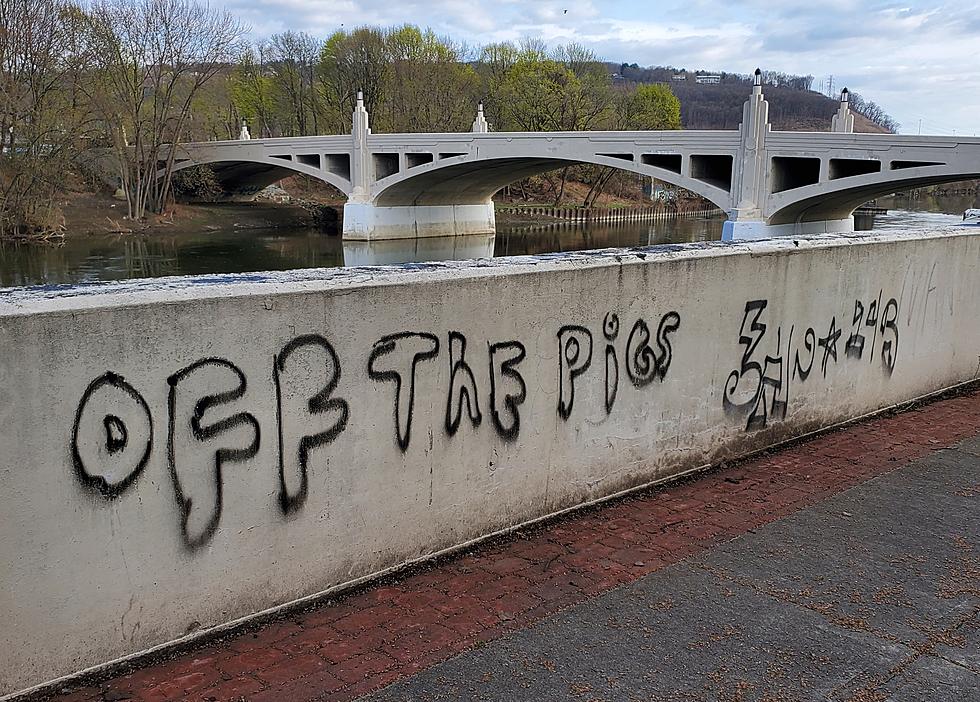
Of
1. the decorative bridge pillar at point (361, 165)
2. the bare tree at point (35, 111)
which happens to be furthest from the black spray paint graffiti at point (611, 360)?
the decorative bridge pillar at point (361, 165)

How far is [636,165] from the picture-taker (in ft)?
117

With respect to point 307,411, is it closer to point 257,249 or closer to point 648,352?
point 648,352

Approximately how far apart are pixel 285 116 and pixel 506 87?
59.6ft

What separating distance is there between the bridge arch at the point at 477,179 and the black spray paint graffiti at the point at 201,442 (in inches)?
1294

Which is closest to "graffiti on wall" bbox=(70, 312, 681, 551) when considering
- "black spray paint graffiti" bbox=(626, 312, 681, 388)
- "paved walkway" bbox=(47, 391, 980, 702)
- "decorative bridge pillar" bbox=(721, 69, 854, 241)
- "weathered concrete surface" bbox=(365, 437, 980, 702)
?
"black spray paint graffiti" bbox=(626, 312, 681, 388)

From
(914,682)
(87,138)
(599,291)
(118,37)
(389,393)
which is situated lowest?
(914,682)

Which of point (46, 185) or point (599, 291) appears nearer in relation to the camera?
point (599, 291)

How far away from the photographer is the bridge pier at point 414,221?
150 feet

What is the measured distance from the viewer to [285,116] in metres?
70.8

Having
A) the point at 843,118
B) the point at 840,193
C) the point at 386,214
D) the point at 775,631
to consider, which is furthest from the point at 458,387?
the point at 386,214

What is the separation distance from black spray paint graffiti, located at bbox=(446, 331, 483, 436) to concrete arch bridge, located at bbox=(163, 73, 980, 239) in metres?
22.9

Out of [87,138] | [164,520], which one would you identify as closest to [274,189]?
[87,138]

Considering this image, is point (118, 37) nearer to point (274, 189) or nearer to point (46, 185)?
point (46, 185)

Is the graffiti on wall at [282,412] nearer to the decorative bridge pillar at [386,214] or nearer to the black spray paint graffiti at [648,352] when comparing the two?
the black spray paint graffiti at [648,352]
